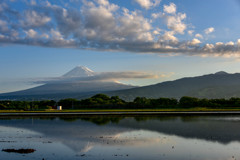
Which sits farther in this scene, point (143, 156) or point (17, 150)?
point (17, 150)

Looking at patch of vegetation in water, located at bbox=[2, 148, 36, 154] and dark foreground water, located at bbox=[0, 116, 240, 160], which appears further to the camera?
patch of vegetation in water, located at bbox=[2, 148, 36, 154]

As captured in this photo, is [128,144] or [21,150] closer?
[21,150]

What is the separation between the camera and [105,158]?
16.7 m

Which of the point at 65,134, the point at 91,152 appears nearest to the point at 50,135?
the point at 65,134

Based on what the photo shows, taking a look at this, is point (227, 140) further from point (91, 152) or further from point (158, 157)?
point (91, 152)

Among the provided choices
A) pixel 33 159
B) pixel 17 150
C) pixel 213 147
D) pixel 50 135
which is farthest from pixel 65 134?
pixel 213 147

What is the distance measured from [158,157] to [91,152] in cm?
436

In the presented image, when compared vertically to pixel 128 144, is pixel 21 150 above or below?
above

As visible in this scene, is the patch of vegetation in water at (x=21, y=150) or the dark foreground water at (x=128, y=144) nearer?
the dark foreground water at (x=128, y=144)

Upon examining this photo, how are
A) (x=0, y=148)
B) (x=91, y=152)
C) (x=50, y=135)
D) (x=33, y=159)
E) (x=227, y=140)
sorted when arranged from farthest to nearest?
(x=50, y=135) < (x=227, y=140) < (x=0, y=148) < (x=91, y=152) < (x=33, y=159)

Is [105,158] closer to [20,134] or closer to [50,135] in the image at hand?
[50,135]

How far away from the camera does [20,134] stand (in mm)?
26375

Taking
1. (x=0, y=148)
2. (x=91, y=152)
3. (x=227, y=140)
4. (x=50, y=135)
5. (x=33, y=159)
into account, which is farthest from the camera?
(x=50, y=135)

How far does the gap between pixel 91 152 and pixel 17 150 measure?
16.3ft
